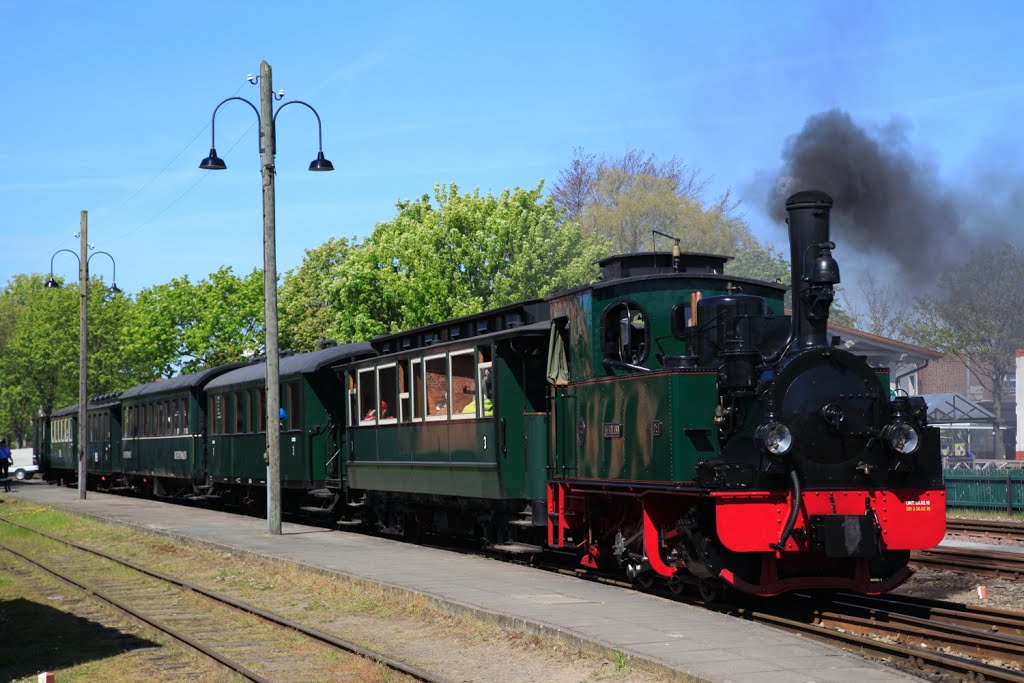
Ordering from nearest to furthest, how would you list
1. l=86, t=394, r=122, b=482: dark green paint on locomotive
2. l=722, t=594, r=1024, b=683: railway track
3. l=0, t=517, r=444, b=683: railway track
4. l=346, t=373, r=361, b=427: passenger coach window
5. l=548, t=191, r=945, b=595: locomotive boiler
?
l=722, t=594, r=1024, b=683: railway track
l=0, t=517, r=444, b=683: railway track
l=548, t=191, r=945, b=595: locomotive boiler
l=346, t=373, r=361, b=427: passenger coach window
l=86, t=394, r=122, b=482: dark green paint on locomotive

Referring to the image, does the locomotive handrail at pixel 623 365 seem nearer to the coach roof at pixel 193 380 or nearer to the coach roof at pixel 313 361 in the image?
the coach roof at pixel 313 361

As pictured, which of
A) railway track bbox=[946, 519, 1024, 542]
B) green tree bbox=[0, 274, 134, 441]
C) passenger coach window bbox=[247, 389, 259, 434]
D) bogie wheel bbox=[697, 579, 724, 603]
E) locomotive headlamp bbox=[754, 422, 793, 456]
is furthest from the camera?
green tree bbox=[0, 274, 134, 441]

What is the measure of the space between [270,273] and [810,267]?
11699 millimetres

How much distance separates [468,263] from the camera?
43.3 meters

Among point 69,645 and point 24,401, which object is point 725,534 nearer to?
point 69,645

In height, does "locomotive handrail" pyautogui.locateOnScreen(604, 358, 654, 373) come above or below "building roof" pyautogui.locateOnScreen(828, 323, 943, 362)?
below

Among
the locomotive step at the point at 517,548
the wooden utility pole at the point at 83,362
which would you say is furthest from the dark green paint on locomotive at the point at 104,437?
the locomotive step at the point at 517,548

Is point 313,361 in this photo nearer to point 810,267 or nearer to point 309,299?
point 810,267

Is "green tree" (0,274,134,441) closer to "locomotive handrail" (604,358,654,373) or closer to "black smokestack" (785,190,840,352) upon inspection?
"locomotive handrail" (604,358,654,373)

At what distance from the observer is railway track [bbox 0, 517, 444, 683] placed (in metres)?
9.76

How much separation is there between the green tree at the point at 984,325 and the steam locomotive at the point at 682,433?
37040 millimetres

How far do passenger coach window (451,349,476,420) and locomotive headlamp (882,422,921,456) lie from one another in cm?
651

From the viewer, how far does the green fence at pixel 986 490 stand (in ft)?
82.3

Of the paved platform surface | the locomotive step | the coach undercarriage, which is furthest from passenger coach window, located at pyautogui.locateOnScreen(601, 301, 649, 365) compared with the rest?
the locomotive step
